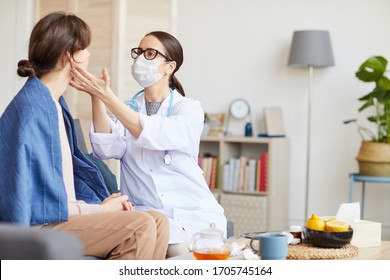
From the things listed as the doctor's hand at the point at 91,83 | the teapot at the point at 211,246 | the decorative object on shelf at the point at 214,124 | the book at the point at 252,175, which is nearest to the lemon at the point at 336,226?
the teapot at the point at 211,246

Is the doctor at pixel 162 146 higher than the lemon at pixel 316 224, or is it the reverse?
the doctor at pixel 162 146

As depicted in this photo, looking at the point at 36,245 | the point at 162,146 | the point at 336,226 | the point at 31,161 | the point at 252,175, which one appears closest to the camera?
the point at 36,245

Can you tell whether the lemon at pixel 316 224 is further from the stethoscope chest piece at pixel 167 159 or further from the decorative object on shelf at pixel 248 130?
the decorative object on shelf at pixel 248 130

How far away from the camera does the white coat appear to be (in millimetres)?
2717

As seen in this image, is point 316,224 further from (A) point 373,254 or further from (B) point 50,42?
(B) point 50,42

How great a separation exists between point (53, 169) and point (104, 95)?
0.44 meters

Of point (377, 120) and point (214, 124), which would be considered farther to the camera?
point (214, 124)

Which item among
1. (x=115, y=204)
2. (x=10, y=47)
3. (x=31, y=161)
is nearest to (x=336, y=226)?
(x=115, y=204)

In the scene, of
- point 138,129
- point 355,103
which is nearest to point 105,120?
point 138,129

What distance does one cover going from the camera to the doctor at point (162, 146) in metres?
2.64

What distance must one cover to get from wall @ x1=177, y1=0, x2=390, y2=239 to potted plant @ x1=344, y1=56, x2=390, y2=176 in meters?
0.37

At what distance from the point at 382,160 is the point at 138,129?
283 centimetres

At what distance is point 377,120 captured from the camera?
5105mm

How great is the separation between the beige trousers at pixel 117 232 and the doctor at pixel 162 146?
17.1 inches
